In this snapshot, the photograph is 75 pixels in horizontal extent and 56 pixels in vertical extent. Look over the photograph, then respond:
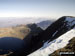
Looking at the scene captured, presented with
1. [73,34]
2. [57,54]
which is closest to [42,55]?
[57,54]

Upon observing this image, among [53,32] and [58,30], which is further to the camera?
[53,32]

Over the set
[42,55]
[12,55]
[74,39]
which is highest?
[74,39]

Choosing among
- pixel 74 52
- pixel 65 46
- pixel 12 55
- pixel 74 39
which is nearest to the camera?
pixel 74 52

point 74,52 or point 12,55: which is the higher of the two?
→ point 74,52

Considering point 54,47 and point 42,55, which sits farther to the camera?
point 54,47

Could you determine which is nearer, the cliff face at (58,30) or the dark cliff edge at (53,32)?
the cliff face at (58,30)

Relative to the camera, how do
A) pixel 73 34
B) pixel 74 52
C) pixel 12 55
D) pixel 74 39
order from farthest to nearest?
pixel 12 55 → pixel 73 34 → pixel 74 39 → pixel 74 52

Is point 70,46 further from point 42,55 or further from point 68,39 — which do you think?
point 42,55

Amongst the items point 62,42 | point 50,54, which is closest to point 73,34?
point 62,42

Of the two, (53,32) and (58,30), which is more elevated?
(58,30)

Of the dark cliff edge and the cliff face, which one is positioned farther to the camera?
the dark cliff edge
